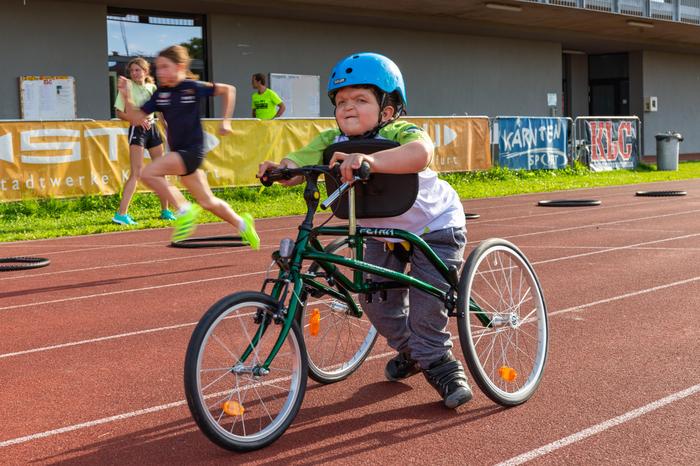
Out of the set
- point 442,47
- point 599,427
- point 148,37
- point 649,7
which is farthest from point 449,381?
point 649,7

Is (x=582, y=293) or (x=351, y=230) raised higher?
(x=351, y=230)

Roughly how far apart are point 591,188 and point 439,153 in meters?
3.70

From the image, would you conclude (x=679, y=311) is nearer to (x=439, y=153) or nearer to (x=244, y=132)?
(x=244, y=132)

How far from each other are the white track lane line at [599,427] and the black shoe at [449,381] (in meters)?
0.57

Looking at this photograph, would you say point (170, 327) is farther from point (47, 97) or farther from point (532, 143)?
point (532, 143)

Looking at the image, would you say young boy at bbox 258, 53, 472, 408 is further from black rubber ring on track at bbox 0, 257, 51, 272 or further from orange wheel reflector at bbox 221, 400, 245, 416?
black rubber ring on track at bbox 0, 257, 51, 272

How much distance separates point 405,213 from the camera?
4.64 metres

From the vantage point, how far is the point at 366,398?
500 cm

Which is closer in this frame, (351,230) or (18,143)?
(351,230)

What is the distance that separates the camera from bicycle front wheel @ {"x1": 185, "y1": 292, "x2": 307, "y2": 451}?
3.83 metres

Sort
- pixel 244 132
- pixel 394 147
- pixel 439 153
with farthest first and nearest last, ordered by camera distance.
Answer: pixel 439 153 < pixel 244 132 < pixel 394 147

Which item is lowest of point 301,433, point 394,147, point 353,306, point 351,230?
point 301,433

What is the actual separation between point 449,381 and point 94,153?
12394 millimetres

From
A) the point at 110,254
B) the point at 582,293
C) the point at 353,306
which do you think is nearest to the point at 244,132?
the point at 110,254
